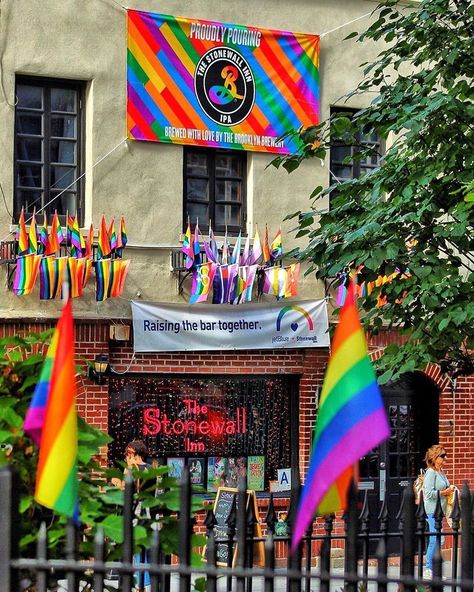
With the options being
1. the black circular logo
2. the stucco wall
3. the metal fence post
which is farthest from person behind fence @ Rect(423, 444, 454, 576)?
the metal fence post

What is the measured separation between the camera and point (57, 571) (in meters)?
4.79

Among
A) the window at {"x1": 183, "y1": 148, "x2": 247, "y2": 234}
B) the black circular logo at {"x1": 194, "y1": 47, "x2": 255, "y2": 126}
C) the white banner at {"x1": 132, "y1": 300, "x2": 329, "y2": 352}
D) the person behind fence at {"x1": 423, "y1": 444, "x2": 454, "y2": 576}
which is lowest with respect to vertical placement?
the person behind fence at {"x1": 423, "y1": 444, "x2": 454, "y2": 576}

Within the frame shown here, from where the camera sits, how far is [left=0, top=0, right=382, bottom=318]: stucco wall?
15.9 meters

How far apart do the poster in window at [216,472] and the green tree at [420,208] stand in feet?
22.5

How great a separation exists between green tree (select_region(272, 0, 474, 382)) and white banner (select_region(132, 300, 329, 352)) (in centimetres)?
595

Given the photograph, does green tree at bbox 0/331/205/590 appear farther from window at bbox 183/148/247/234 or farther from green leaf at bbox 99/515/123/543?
window at bbox 183/148/247/234

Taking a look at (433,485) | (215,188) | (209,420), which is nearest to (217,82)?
(215,188)

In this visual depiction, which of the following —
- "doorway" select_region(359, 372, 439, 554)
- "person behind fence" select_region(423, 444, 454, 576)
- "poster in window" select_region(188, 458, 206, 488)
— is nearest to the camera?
"person behind fence" select_region(423, 444, 454, 576)

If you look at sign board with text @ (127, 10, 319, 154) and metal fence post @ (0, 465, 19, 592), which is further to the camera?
sign board with text @ (127, 10, 319, 154)

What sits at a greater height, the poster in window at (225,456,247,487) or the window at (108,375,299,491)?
the window at (108,375,299,491)

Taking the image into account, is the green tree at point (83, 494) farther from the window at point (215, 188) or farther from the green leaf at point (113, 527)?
the window at point (215, 188)

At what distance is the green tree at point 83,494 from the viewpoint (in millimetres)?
4820

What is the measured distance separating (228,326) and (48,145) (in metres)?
3.17

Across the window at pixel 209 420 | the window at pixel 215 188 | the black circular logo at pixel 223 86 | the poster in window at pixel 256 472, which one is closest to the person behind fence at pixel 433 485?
the window at pixel 209 420
